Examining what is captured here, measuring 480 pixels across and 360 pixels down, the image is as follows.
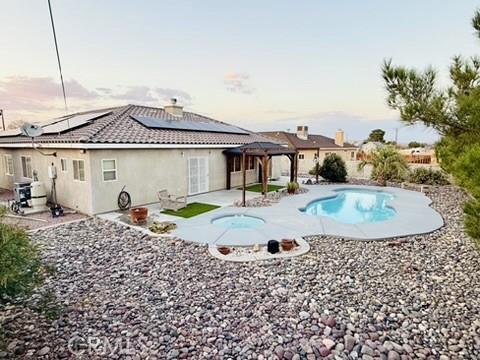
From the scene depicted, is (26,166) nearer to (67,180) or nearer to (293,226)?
(67,180)

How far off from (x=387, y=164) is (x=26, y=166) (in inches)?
890

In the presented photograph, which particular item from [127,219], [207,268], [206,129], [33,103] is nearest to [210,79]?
[206,129]

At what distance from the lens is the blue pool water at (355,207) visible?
527 inches

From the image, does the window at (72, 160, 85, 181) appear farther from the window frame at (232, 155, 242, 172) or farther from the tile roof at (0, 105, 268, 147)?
the window frame at (232, 155, 242, 172)

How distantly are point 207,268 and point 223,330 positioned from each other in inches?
92.3

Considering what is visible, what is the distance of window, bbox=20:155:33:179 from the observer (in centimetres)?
1550

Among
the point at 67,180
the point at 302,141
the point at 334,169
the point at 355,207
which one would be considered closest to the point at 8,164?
the point at 67,180

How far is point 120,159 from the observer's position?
1231 centimetres

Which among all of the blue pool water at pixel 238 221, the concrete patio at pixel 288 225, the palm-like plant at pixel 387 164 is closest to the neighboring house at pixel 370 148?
the palm-like plant at pixel 387 164

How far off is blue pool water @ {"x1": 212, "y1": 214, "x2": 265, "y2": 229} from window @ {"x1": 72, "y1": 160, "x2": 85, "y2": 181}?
18.6 feet

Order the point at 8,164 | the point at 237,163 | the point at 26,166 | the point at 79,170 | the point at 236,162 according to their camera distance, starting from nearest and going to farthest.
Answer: the point at 79,170 < the point at 26,166 < the point at 8,164 < the point at 236,162 < the point at 237,163

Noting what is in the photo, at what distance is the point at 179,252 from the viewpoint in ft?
26.2

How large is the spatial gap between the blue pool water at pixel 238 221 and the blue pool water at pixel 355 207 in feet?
11.0

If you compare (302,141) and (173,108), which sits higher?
(173,108)
